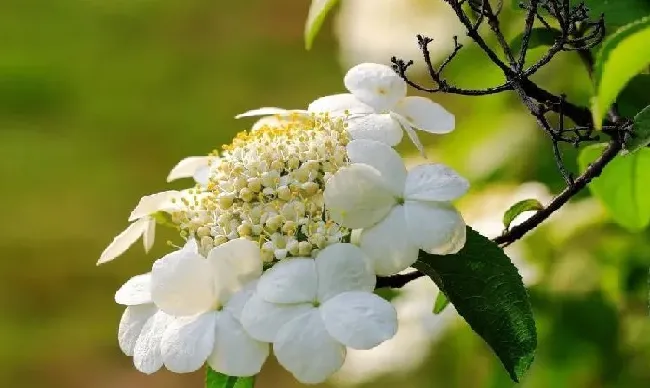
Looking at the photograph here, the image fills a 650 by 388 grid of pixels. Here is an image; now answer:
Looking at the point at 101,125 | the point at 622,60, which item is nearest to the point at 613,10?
the point at 622,60

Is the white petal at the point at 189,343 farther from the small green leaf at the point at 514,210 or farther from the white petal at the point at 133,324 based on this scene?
the small green leaf at the point at 514,210

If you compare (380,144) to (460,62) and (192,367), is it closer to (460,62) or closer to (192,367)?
(192,367)

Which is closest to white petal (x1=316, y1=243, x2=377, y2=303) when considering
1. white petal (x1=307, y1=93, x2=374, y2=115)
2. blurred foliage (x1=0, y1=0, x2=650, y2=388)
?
white petal (x1=307, y1=93, x2=374, y2=115)

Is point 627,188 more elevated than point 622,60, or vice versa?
point 622,60

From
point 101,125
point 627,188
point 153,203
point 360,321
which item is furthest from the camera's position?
point 101,125

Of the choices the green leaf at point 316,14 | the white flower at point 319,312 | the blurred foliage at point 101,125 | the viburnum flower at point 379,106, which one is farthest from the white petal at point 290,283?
the blurred foliage at point 101,125

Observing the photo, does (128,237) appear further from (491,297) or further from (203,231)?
(491,297)

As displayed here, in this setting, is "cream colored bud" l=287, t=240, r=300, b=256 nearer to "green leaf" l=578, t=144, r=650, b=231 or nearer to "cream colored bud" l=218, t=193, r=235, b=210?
"cream colored bud" l=218, t=193, r=235, b=210

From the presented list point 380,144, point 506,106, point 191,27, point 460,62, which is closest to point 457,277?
point 380,144
